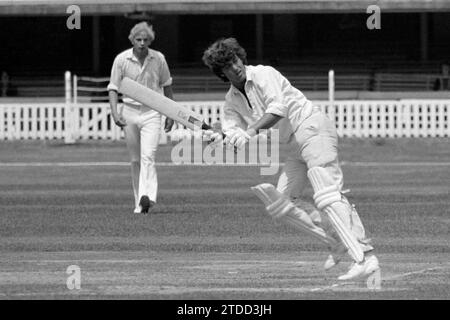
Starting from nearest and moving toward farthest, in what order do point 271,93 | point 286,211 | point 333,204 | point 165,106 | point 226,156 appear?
1. point 333,204
2. point 271,93
3. point 286,211
4. point 165,106
5. point 226,156

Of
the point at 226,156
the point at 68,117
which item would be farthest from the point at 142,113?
the point at 68,117

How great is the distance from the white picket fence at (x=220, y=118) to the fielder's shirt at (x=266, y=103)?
2074 centimetres

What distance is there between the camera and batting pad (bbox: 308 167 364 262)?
402 inches

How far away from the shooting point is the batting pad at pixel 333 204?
10211 mm

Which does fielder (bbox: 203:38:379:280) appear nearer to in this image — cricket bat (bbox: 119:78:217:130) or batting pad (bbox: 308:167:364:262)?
batting pad (bbox: 308:167:364:262)

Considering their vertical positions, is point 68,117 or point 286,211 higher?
point 68,117

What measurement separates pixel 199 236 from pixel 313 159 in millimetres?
3981

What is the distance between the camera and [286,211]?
10.6 metres

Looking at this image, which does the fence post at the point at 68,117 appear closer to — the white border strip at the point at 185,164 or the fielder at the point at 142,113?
the white border strip at the point at 185,164

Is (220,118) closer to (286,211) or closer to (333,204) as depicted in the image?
(286,211)

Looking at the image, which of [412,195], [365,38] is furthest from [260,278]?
[365,38]

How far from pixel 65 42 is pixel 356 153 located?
11.9 m

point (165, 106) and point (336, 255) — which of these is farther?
point (165, 106)

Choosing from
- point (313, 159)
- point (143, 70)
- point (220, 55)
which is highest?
point (143, 70)
